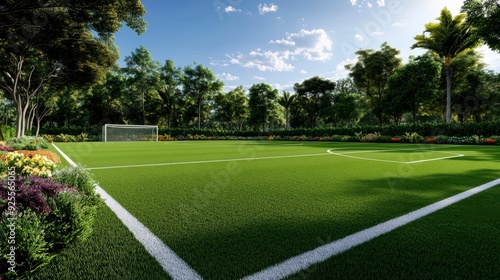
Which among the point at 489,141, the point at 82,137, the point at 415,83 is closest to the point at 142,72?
the point at 82,137

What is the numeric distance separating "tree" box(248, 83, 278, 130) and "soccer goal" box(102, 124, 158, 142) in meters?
20.3

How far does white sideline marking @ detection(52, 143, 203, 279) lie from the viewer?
1.98m

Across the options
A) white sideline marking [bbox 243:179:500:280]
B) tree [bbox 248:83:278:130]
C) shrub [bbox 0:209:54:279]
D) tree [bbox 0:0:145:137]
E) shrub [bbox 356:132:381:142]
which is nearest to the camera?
shrub [bbox 0:209:54:279]

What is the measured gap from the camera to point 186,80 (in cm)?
4903

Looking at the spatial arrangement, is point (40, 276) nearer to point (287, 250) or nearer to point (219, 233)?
point (219, 233)

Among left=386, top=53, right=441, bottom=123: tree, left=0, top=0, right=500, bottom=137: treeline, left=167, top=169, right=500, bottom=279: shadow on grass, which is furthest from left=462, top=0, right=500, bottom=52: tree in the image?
left=167, top=169, right=500, bottom=279: shadow on grass

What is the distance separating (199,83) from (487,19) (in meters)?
41.0

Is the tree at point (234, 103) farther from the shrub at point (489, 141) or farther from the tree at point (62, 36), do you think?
the shrub at point (489, 141)

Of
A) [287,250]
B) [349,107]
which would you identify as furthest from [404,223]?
[349,107]

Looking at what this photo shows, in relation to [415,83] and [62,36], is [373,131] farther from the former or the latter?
[62,36]

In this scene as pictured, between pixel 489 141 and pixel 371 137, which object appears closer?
pixel 489 141

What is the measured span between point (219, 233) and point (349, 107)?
1963 inches

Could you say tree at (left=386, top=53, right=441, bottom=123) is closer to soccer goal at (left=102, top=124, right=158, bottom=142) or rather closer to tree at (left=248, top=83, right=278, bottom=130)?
tree at (left=248, top=83, right=278, bottom=130)

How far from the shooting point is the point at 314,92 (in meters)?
55.3
